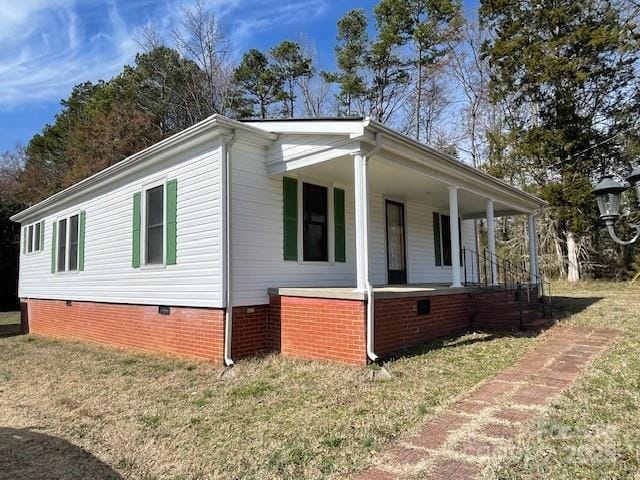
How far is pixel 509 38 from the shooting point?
18.2 m

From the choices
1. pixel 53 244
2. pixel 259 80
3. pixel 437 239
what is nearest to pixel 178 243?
pixel 53 244

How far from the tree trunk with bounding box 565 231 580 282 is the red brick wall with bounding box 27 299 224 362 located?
15.6 m

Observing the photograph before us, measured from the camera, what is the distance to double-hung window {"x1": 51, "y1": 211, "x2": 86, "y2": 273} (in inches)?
404

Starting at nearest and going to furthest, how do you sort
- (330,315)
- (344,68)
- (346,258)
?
(330,315), (346,258), (344,68)

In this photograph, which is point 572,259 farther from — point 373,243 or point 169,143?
point 169,143

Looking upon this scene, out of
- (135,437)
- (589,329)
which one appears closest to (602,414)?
(135,437)

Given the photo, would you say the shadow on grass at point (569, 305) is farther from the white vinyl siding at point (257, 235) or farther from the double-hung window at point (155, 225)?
the double-hung window at point (155, 225)

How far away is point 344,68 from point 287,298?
17227 mm

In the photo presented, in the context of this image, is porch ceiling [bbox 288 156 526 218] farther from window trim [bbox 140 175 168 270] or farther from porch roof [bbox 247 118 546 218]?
window trim [bbox 140 175 168 270]

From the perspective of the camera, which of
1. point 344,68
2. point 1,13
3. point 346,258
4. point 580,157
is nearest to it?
point 1,13

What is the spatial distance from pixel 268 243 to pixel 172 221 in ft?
5.40

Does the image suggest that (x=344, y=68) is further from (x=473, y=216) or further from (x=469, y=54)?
(x=473, y=216)

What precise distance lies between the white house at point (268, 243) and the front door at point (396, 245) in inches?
1.7

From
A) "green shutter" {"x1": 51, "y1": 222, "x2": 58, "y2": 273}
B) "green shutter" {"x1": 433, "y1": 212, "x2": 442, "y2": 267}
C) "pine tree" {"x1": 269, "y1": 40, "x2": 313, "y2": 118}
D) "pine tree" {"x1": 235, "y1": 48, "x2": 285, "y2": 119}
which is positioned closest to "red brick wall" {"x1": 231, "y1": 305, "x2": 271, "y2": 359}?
"green shutter" {"x1": 433, "y1": 212, "x2": 442, "y2": 267}
